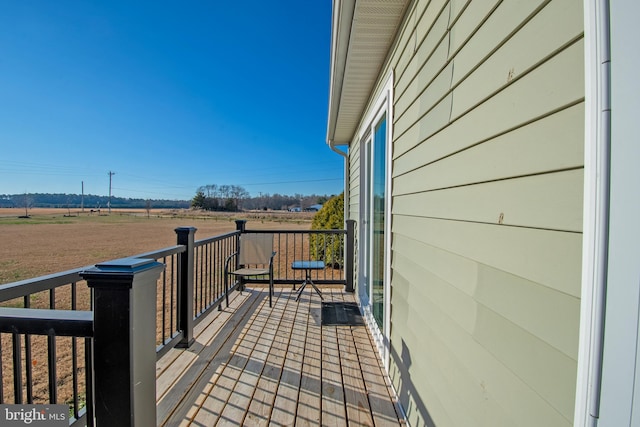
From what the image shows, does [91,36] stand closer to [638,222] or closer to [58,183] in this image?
[638,222]

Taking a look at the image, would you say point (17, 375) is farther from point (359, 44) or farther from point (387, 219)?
point (359, 44)

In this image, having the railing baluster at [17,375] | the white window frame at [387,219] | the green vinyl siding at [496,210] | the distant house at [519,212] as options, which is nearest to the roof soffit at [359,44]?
the distant house at [519,212]

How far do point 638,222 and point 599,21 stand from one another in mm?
337

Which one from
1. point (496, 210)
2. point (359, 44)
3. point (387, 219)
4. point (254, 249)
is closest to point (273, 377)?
point (387, 219)

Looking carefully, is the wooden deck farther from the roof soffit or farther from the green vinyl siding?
the roof soffit

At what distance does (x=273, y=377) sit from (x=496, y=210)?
200 cm

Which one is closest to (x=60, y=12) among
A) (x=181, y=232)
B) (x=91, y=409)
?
(x=181, y=232)

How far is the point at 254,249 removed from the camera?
4332mm

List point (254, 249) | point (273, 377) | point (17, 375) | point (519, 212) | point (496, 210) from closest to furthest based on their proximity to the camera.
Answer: point (519, 212), point (496, 210), point (17, 375), point (273, 377), point (254, 249)

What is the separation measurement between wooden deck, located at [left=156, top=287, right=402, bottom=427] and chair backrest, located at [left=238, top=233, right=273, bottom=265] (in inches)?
38.8

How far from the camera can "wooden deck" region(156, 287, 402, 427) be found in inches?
72.5

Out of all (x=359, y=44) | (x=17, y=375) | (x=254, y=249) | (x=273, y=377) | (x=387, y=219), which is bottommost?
(x=273, y=377)

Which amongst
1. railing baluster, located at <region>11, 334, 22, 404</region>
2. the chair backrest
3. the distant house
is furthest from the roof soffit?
railing baluster, located at <region>11, 334, 22, 404</region>

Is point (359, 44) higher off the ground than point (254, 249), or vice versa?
point (359, 44)
